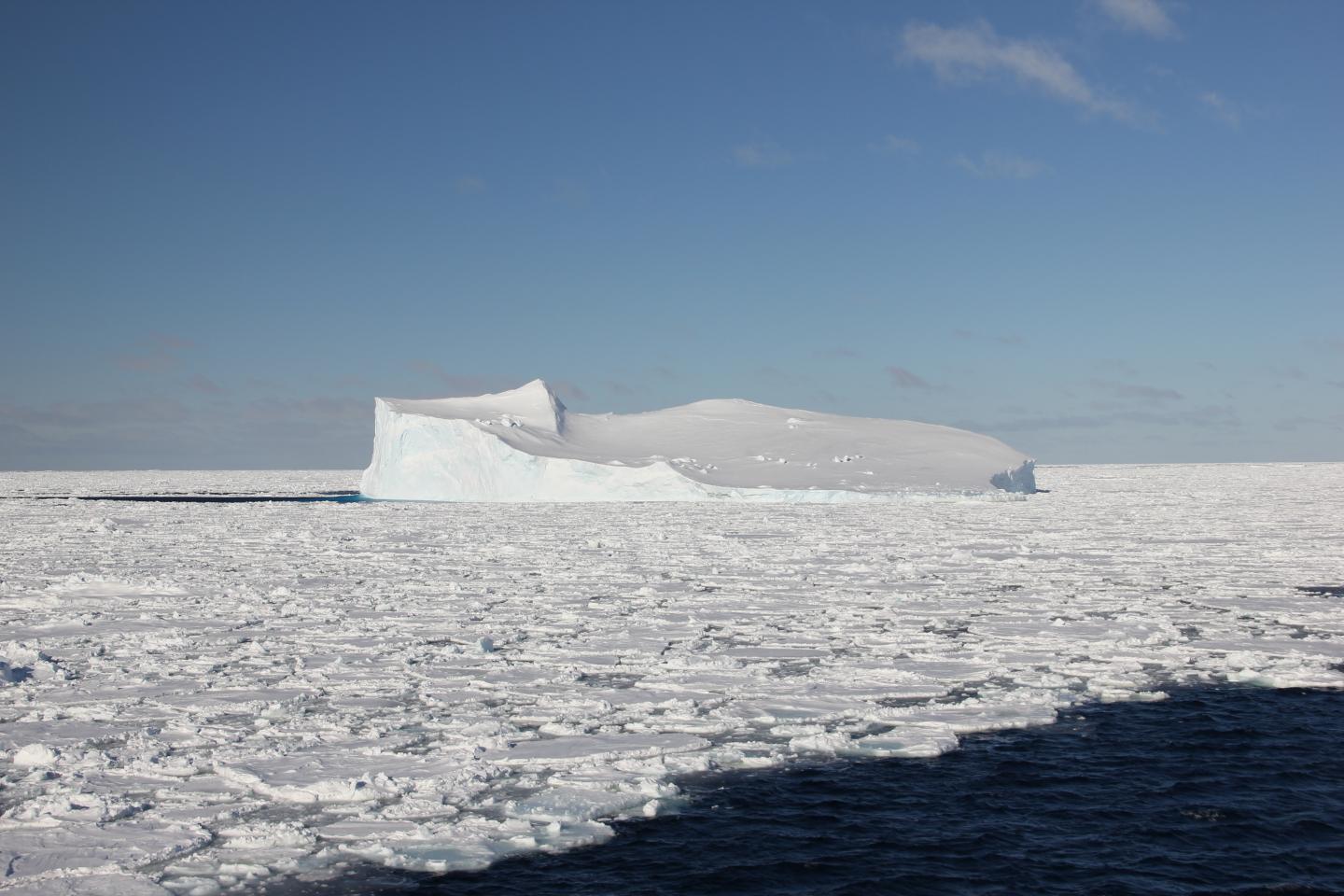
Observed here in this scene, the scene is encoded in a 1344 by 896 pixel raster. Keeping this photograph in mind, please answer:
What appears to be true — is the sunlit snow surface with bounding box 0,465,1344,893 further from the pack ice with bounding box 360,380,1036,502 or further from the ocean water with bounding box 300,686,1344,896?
the pack ice with bounding box 360,380,1036,502

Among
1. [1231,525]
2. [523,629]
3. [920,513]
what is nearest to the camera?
[523,629]

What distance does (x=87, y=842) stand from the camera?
4828 mm

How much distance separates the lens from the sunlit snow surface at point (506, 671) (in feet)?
17.0

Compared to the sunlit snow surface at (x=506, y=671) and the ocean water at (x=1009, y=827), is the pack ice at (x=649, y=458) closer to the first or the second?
the sunlit snow surface at (x=506, y=671)

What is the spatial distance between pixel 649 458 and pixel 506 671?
32670mm

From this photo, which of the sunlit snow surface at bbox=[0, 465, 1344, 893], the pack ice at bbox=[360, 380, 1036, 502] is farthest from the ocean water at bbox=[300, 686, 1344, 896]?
the pack ice at bbox=[360, 380, 1036, 502]

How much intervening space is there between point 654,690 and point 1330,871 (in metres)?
4.58

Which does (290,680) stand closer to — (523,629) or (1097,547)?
(523,629)

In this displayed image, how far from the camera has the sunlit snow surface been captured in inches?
204

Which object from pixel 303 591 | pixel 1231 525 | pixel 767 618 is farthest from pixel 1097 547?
pixel 303 591

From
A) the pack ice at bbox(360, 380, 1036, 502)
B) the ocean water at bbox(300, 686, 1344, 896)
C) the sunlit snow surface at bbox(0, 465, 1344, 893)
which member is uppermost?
the pack ice at bbox(360, 380, 1036, 502)

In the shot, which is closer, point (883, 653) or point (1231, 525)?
point (883, 653)

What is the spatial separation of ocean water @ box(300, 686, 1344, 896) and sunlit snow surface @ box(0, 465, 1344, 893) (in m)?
0.28

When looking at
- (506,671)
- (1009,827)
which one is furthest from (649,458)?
(1009,827)
